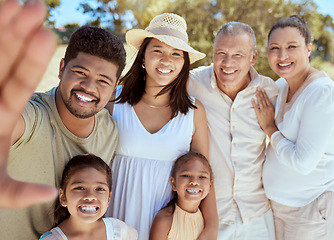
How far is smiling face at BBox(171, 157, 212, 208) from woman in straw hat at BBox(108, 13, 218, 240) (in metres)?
0.11

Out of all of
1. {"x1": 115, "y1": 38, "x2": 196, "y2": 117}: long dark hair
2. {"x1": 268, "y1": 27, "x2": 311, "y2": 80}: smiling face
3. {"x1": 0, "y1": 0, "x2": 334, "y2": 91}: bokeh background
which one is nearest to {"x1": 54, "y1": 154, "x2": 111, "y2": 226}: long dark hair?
{"x1": 115, "y1": 38, "x2": 196, "y2": 117}: long dark hair

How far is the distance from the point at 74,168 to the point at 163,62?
1.09 meters

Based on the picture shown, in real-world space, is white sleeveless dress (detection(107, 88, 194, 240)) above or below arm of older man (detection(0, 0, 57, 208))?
above

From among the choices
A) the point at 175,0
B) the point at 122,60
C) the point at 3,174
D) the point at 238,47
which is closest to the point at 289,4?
the point at 175,0

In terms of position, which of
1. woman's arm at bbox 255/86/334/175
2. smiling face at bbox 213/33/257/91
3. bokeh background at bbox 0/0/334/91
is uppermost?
bokeh background at bbox 0/0/334/91

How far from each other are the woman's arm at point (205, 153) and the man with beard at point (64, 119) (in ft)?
2.89

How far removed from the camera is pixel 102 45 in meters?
2.29

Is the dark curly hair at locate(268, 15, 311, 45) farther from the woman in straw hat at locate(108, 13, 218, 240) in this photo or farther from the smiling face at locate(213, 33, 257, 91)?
the woman in straw hat at locate(108, 13, 218, 240)

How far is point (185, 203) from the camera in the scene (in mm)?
2760

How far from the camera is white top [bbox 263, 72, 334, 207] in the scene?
8.71 ft

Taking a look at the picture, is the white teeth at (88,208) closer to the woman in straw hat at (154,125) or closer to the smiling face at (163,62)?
the woman in straw hat at (154,125)

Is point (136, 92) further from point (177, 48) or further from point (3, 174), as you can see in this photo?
point (3, 174)

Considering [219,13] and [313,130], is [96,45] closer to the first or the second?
[313,130]

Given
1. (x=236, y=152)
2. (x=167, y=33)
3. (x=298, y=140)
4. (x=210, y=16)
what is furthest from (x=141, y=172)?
(x=210, y=16)
